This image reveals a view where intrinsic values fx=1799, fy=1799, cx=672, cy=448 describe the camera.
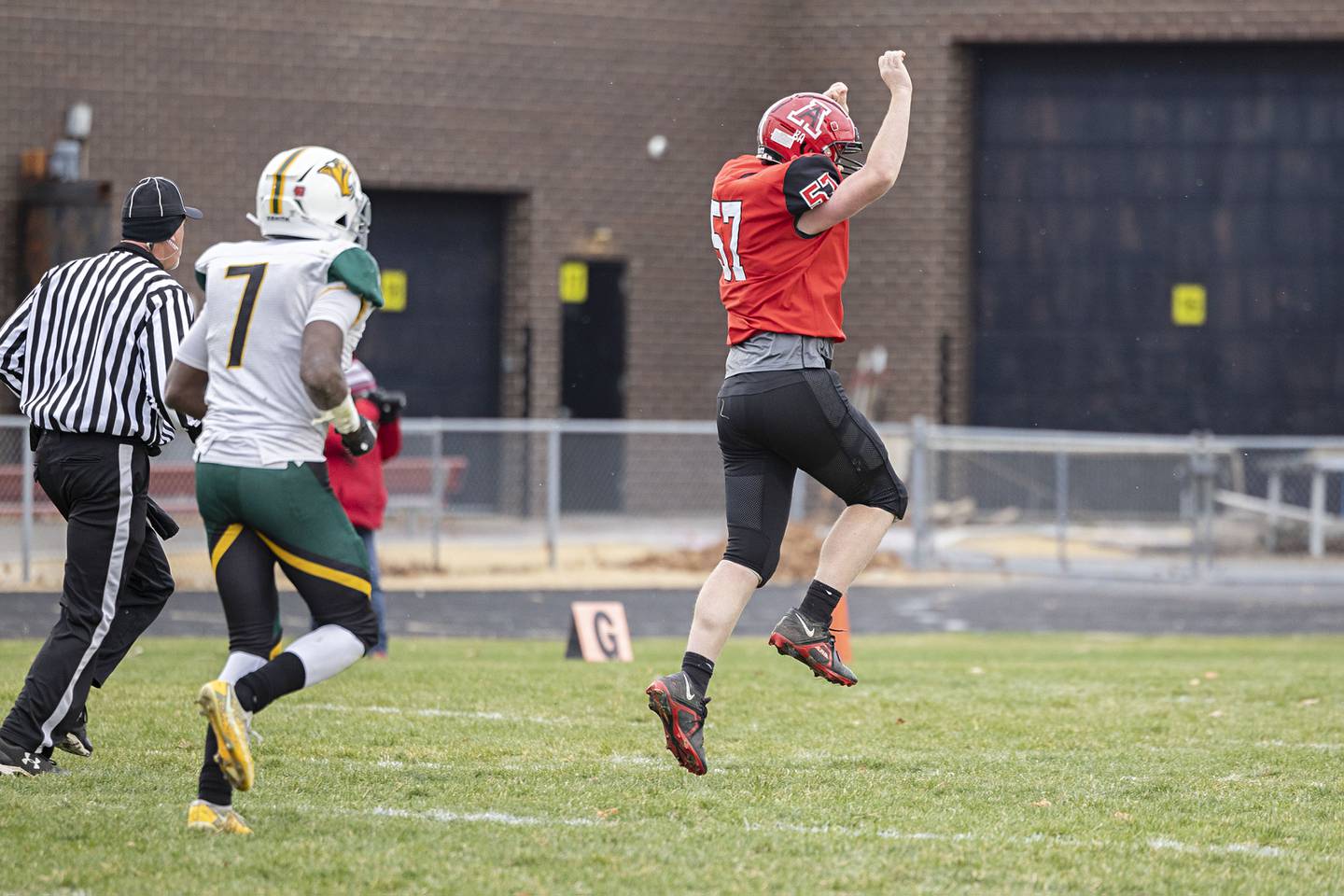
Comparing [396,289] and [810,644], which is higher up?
[396,289]

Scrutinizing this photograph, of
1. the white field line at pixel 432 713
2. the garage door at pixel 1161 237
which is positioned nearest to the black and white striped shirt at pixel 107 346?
the white field line at pixel 432 713

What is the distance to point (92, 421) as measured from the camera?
6078 mm

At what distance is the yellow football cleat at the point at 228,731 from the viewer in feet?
15.5

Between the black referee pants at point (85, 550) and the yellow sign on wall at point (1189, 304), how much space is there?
16481 mm

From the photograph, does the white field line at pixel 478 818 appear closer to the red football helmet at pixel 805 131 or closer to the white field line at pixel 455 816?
the white field line at pixel 455 816

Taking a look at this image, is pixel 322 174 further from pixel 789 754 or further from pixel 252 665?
pixel 789 754

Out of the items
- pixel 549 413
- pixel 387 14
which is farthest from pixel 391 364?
pixel 387 14

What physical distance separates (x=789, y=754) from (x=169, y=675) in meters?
3.76

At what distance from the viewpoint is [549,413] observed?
20.5m

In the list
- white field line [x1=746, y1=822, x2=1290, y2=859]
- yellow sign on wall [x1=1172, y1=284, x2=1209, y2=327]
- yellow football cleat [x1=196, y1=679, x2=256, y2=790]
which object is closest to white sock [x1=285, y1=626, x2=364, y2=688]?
yellow football cleat [x1=196, y1=679, x2=256, y2=790]

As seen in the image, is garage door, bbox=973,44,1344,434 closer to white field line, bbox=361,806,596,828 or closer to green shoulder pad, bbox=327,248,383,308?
→ white field line, bbox=361,806,596,828

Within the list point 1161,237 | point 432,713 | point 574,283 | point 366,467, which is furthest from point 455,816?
point 1161,237

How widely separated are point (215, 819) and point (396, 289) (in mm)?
15740

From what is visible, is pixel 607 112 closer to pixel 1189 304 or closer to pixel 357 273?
pixel 1189 304
